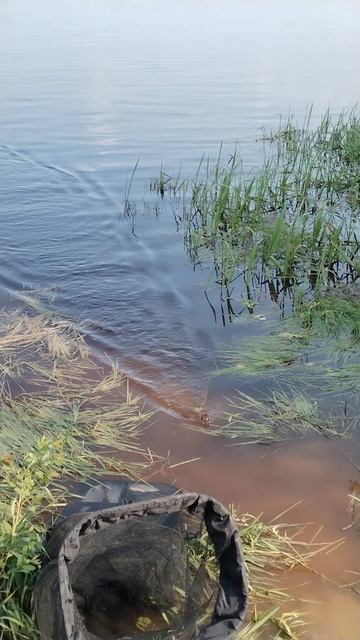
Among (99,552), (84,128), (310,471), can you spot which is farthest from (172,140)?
(99,552)

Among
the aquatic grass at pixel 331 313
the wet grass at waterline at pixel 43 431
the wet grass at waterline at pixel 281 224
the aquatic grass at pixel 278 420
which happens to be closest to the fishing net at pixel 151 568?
the wet grass at waterline at pixel 43 431

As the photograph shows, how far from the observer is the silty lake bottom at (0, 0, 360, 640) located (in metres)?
3.65

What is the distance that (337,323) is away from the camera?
532 cm

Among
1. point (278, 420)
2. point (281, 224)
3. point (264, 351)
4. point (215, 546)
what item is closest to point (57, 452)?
point (215, 546)

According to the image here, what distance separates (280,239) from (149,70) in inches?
522

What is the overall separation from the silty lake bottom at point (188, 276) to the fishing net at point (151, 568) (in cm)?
Result: 54

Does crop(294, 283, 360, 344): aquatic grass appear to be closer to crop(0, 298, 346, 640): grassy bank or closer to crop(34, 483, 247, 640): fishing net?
crop(0, 298, 346, 640): grassy bank

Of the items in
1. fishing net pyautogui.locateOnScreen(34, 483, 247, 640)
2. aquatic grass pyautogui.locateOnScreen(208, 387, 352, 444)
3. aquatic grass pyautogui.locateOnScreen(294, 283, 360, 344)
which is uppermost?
fishing net pyautogui.locateOnScreen(34, 483, 247, 640)

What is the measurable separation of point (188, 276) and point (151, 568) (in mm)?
4291

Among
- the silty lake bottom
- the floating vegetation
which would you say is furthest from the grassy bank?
the silty lake bottom

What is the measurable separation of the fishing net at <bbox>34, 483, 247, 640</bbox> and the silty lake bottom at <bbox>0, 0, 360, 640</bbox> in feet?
1.79

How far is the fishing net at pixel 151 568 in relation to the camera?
2410mm

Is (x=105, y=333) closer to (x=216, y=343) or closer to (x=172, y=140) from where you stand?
(x=216, y=343)

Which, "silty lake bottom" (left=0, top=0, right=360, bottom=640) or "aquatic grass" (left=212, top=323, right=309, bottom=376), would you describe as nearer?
"silty lake bottom" (left=0, top=0, right=360, bottom=640)
